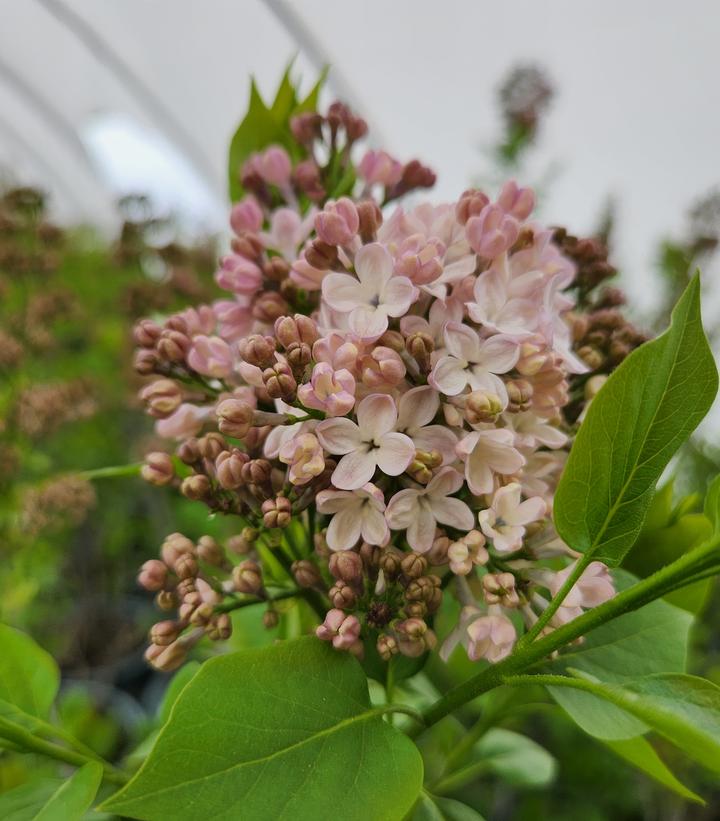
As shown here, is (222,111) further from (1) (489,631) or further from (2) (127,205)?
(1) (489,631)

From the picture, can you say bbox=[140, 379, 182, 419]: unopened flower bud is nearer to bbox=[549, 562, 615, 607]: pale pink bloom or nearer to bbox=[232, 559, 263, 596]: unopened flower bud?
bbox=[232, 559, 263, 596]: unopened flower bud

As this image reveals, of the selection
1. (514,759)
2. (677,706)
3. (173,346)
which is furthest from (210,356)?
(514,759)

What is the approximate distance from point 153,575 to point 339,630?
0.31ft

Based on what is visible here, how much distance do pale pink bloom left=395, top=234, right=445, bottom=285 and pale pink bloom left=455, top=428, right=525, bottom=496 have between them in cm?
7

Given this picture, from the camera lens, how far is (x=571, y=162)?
161 centimetres

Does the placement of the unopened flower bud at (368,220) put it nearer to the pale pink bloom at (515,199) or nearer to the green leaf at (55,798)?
the pale pink bloom at (515,199)

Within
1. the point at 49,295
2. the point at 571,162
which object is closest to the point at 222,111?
the point at 571,162

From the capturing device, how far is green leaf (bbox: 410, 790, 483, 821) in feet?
1.15

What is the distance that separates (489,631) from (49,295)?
0.83 metres

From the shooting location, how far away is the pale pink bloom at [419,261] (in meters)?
0.30

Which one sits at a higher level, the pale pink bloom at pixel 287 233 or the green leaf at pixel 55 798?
the pale pink bloom at pixel 287 233

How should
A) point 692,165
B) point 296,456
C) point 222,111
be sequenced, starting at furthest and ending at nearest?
point 222,111
point 692,165
point 296,456

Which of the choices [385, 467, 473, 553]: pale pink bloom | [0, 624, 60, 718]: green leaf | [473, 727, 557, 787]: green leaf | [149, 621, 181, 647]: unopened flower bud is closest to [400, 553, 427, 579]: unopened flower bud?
[385, 467, 473, 553]: pale pink bloom

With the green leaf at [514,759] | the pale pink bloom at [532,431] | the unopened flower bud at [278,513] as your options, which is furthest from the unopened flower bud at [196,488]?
the green leaf at [514,759]
